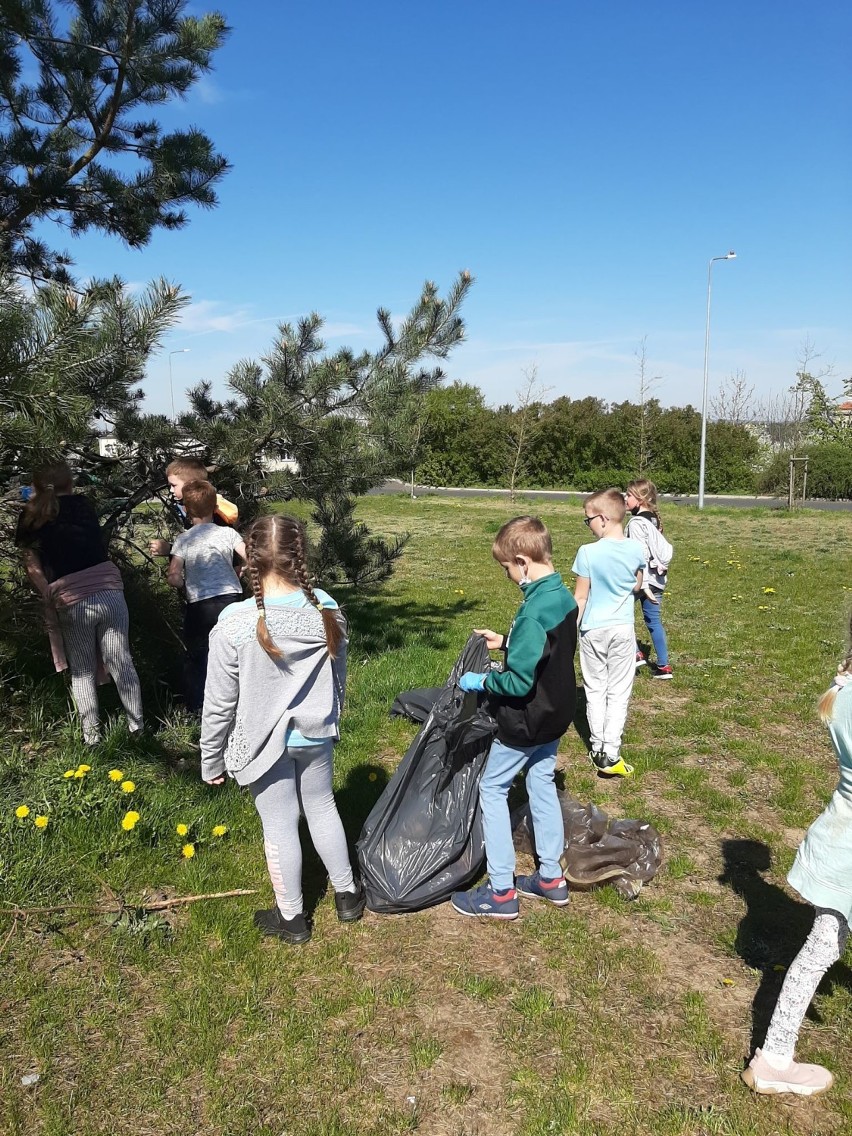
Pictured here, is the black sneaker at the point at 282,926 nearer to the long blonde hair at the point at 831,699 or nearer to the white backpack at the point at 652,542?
the long blonde hair at the point at 831,699

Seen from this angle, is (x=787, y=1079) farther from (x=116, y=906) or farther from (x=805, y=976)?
(x=116, y=906)

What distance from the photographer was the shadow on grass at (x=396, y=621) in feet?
22.2

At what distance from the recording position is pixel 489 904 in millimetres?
3033

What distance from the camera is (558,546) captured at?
45.7ft

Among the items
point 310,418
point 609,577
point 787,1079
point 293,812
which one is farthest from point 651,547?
point 787,1079

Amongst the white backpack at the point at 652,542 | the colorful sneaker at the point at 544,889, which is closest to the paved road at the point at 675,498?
the white backpack at the point at 652,542

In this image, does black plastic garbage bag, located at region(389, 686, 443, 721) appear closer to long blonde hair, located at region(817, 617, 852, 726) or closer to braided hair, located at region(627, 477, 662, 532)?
braided hair, located at region(627, 477, 662, 532)

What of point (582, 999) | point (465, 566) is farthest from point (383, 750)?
point (465, 566)

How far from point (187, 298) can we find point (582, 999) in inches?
112

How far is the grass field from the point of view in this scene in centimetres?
219

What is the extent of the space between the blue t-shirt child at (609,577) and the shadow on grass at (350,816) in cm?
141

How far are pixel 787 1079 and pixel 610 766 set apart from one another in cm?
214

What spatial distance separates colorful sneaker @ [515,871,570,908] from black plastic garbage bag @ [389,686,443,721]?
5.75ft

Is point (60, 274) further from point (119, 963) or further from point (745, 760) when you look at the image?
point (745, 760)
